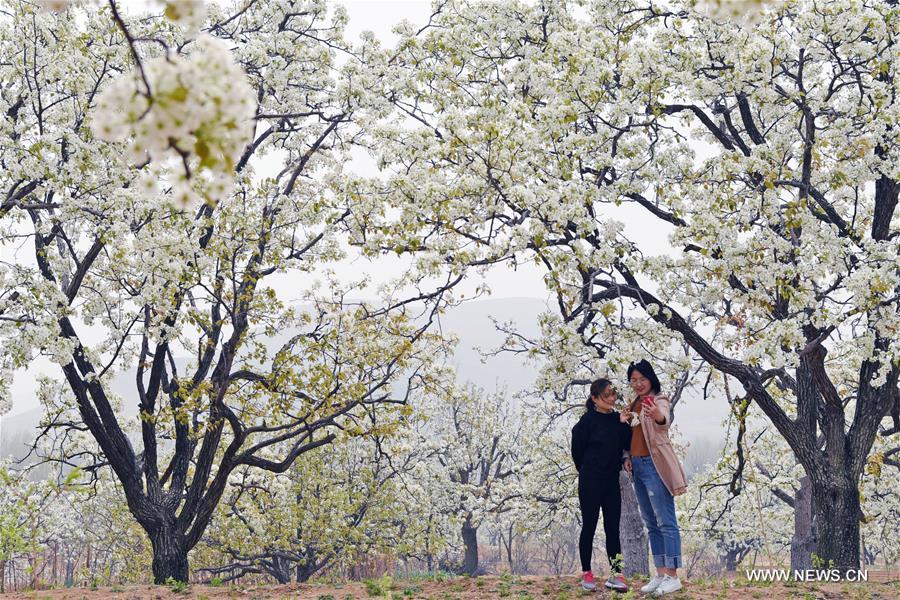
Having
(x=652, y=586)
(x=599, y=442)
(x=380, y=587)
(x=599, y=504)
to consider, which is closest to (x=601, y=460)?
(x=599, y=442)

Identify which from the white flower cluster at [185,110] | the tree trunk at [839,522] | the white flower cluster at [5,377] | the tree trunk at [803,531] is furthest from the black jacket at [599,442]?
the tree trunk at [803,531]

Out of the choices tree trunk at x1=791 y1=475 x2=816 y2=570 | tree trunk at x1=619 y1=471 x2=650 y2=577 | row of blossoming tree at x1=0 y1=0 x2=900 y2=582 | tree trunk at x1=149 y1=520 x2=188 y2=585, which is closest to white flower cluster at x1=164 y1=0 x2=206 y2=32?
row of blossoming tree at x1=0 y1=0 x2=900 y2=582

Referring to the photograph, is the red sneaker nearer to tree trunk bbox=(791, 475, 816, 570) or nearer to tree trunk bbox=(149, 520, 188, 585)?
tree trunk bbox=(149, 520, 188, 585)

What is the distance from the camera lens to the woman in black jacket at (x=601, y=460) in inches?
350

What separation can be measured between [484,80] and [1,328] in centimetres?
902

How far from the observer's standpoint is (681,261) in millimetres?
11992

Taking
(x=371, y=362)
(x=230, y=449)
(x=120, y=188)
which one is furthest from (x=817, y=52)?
(x=230, y=449)

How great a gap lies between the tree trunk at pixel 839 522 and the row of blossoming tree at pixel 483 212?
1.8 inches

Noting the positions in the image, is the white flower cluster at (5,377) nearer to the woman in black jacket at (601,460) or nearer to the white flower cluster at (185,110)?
the woman in black jacket at (601,460)

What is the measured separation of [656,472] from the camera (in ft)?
28.9

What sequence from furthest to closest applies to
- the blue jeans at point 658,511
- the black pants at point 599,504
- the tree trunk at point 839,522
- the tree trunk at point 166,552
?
the tree trunk at point 166,552
the tree trunk at point 839,522
the black pants at point 599,504
the blue jeans at point 658,511

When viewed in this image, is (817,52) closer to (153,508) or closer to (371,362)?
(371,362)

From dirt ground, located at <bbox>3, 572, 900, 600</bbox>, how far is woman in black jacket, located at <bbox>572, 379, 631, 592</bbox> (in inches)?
25.4

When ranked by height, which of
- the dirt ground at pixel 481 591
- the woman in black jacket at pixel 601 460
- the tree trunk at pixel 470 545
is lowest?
the tree trunk at pixel 470 545
